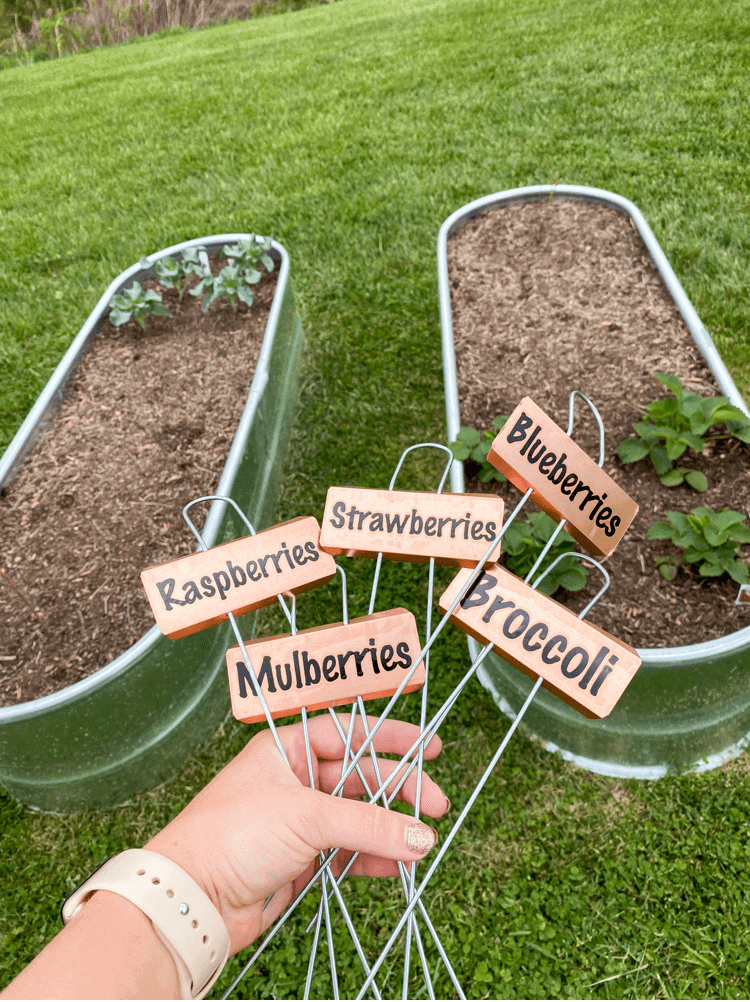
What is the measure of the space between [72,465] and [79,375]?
0.52 metres

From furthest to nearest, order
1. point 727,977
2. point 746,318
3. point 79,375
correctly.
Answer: point 746,318 < point 79,375 < point 727,977

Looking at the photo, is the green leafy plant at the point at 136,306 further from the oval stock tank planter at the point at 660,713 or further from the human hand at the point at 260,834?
the human hand at the point at 260,834

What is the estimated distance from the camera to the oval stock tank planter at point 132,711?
1688 mm

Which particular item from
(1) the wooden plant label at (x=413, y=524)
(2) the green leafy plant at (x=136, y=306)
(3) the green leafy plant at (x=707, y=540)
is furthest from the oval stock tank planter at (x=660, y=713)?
(2) the green leafy plant at (x=136, y=306)

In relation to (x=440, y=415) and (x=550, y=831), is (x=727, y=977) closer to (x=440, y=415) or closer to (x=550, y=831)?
(x=550, y=831)

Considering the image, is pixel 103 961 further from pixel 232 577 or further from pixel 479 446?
pixel 479 446

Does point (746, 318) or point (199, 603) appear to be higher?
point (199, 603)

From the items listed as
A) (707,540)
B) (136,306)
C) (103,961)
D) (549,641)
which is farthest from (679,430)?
(136,306)

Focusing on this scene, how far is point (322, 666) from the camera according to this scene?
110 cm

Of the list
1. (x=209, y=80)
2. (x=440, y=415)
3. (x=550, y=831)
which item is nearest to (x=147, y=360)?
(x=440, y=415)

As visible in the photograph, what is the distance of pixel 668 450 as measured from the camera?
6.93 ft

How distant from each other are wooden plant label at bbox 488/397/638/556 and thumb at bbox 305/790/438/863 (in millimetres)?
582

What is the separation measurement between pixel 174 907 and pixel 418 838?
1.13 ft

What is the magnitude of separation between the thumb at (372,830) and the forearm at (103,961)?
26cm
